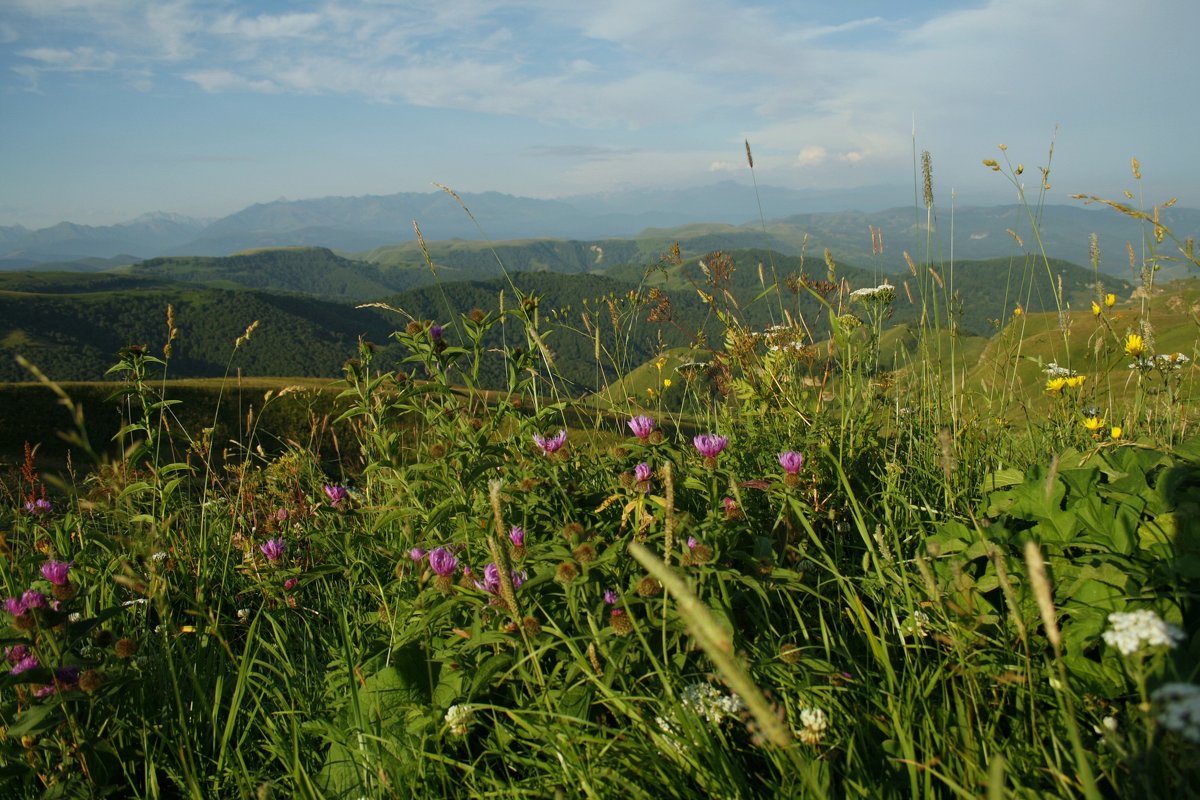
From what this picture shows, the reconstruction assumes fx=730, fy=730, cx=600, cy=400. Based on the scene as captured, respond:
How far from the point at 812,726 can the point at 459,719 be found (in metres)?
0.87

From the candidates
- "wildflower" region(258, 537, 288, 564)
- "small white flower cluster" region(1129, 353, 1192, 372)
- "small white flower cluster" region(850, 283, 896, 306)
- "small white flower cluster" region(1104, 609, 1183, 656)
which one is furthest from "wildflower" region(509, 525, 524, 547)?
"small white flower cluster" region(1129, 353, 1192, 372)

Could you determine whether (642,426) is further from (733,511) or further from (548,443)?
(733,511)

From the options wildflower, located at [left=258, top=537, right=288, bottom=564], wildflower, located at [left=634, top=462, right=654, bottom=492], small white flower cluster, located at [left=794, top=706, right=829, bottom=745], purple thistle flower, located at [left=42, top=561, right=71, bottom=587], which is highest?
wildflower, located at [left=634, top=462, right=654, bottom=492]

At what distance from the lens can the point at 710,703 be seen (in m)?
1.77

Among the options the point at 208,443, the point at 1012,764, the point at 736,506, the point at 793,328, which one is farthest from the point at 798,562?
the point at 208,443

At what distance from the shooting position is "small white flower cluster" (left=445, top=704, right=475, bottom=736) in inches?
73.8

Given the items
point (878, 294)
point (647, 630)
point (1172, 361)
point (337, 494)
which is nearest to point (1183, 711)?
point (647, 630)

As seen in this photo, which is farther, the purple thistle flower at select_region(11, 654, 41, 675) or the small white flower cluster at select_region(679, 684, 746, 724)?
the purple thistle flower at select_region(11, 654, 41, 675)

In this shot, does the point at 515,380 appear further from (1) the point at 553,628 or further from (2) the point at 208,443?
(2) the point at 208,443

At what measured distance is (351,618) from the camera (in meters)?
2.95

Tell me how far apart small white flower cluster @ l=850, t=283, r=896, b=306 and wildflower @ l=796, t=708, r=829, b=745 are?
9.68ft

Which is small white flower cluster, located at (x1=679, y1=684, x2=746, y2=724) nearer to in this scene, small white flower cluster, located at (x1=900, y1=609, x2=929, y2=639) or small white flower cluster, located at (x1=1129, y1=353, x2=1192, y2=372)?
small white flower cluster, located at (x1=900, y1=609, x2=929, y2=639)

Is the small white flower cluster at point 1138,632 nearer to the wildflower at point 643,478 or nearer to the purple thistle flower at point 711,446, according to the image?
the wildflower at point 643,478

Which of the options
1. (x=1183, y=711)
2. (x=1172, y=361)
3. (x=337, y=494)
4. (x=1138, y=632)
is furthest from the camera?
(x=1172, y=361)
